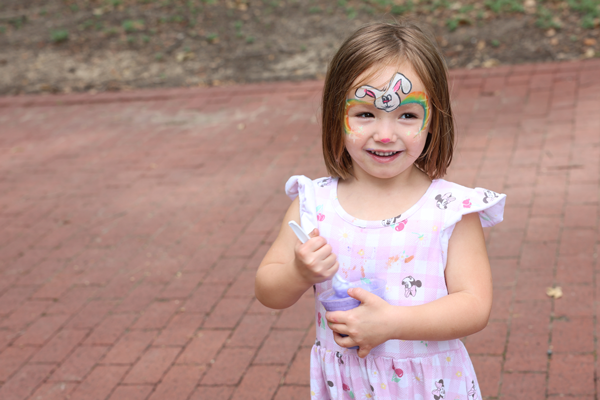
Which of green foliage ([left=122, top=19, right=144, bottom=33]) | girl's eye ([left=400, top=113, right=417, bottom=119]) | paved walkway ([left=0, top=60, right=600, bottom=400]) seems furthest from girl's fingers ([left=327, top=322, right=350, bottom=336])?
green foliage ([left=122, top=19, right=144, bottom=33])

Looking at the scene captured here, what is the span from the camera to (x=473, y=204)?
1.56 metres

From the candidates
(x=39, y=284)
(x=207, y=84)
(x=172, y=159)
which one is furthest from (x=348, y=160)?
(x=207, y=84)

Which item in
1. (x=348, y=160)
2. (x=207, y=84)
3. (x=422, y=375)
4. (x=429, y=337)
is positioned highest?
(x=348, y=160)

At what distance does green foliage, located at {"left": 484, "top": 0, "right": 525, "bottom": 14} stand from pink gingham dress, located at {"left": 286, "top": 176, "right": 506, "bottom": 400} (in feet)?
24.0

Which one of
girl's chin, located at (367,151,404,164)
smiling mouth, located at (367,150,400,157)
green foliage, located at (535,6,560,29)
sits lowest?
green foliage, located at (535,6,560,29)

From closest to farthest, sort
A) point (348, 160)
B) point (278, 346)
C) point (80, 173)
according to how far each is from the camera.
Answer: point (348, 160) < point (278, 346) < point (80, 173)

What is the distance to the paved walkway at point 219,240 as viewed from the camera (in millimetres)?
2994

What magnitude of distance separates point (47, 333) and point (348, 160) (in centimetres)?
245

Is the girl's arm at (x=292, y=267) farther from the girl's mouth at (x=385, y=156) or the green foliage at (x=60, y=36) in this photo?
the green foliage at (x=60, y=36)

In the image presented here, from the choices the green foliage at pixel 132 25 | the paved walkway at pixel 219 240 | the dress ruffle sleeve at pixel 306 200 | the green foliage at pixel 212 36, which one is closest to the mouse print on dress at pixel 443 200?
the dress ruffle sleeve at pixel 306 200

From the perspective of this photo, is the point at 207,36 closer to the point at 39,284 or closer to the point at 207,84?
the point at 207,84

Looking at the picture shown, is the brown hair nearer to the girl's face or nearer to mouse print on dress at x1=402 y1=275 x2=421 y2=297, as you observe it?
the girl's face

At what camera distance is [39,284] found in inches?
157

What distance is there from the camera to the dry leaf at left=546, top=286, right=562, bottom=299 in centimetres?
325
